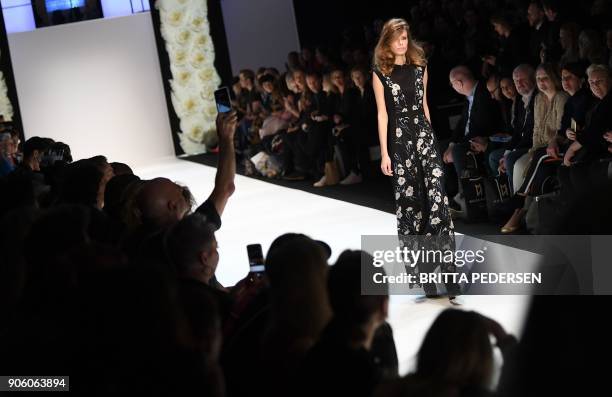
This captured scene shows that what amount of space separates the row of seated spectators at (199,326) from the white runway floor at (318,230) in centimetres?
142

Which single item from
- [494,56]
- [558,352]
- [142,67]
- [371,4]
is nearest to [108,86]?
[142,67]

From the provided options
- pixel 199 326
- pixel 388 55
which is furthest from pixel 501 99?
pixel 199 326

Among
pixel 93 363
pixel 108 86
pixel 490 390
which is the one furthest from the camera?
pixel 108 86

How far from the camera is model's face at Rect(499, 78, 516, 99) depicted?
5.88 m

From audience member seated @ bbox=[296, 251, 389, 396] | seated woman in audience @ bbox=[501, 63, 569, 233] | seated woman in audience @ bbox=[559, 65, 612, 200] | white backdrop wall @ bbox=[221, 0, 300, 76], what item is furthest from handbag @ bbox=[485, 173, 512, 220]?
white backdrop wall @ bbox=[221, 0, 300, 76]

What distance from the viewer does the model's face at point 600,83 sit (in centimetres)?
499

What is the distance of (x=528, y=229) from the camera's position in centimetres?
534

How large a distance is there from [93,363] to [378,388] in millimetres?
521

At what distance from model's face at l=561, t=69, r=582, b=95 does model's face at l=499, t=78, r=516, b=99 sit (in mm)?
596

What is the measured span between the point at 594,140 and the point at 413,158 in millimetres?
1209

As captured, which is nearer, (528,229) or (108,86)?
(528,229)

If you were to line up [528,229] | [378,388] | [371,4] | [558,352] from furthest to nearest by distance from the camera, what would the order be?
1. [371,4]
2. [528,229]
3. [378,388]
4. [558,352]

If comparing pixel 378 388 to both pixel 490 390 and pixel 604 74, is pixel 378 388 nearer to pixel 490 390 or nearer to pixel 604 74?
pixel 490 390

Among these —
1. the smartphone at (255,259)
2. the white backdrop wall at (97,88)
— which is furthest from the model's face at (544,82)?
the white backdrop wall at (97,88)
